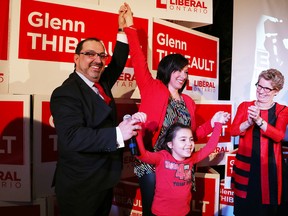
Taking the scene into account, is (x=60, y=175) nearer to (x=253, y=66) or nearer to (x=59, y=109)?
(x=59, y=109)

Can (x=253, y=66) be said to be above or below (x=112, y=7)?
below

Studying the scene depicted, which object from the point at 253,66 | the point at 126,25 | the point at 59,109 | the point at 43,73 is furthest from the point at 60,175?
the point at 253,66

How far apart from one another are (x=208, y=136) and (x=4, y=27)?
5.78 feet

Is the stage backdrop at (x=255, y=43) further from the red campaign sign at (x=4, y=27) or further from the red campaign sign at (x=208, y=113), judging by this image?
the red campaign sign at (x=4, y=27)

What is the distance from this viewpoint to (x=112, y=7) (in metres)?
2.10

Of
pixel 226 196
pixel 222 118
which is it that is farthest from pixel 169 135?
pixel 226 196

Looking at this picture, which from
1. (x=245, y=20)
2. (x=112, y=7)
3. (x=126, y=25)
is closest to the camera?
(x=126, y=25)

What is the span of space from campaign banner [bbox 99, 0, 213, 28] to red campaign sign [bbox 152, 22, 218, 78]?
9 centimetres

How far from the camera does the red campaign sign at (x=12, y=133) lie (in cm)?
180

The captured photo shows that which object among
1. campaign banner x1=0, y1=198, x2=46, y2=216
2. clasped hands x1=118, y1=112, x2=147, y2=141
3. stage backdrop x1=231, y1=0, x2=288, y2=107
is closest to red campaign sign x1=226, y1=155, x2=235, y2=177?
stage backdrop x1=231, y1=0, x2=288, y2=107

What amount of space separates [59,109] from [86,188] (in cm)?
38

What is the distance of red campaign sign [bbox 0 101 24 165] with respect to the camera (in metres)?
1.80

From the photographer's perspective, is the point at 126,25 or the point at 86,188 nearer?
the point at 86,188

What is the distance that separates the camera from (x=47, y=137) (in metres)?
1.89
